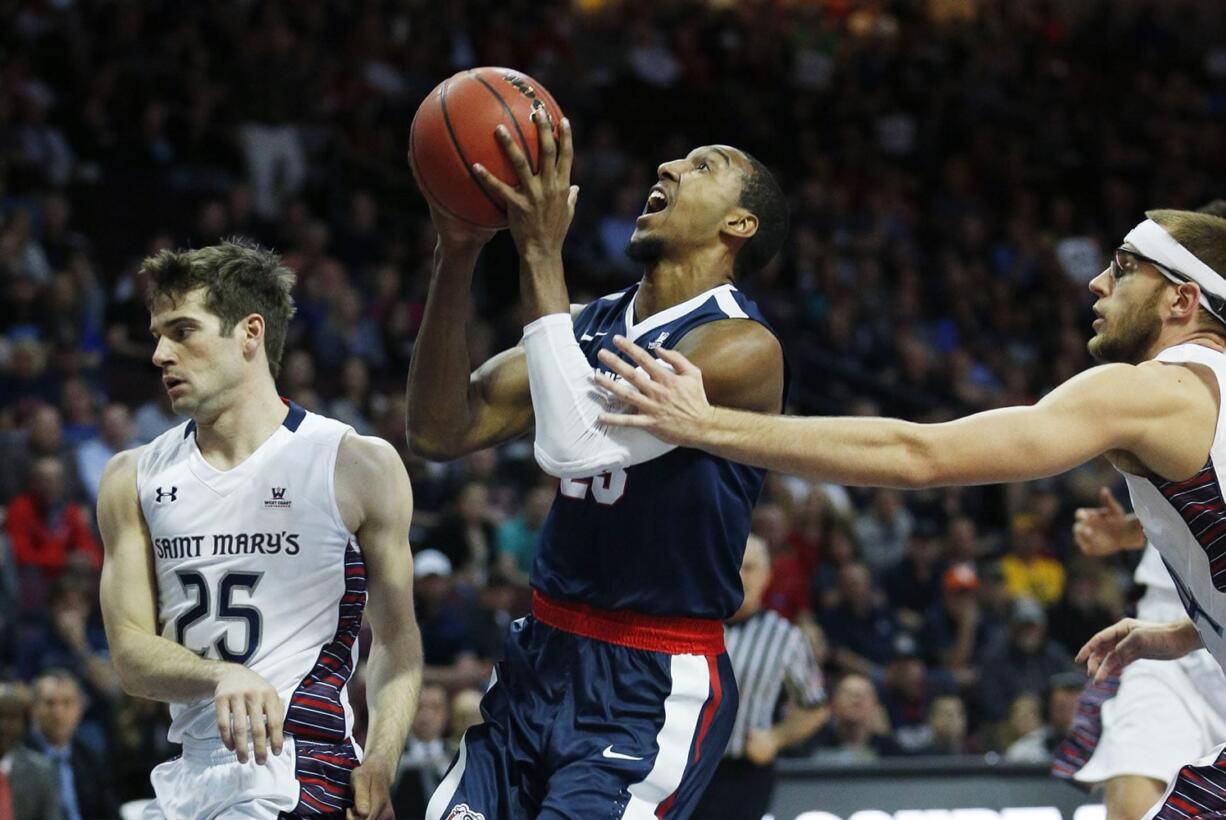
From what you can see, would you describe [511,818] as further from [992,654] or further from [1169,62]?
[1169,62]

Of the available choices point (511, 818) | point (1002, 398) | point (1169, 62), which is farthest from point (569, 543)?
point (1169, 62)

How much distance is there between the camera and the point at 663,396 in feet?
12.3

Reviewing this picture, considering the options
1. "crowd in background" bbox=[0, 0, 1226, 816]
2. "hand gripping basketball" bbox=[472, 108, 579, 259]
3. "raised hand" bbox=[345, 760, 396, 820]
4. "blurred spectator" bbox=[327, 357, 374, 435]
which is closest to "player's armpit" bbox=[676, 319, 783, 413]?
"hand gripping basketball" bbox=[472, 108, 579, 259]

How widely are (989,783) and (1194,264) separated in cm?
491

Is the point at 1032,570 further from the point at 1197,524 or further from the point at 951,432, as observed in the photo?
A: the point at 951,432

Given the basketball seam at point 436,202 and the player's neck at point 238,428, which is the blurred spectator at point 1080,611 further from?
the basketball seam at point 436,202

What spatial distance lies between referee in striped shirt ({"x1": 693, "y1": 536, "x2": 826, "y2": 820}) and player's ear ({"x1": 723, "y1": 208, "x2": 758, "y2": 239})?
3352 mm

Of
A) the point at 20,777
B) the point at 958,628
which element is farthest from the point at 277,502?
the point at 958,628

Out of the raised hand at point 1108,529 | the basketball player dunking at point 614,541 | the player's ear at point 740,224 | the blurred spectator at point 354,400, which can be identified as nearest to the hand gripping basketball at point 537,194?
the basketball player dunking at point 614,541

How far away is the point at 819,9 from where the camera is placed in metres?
20.9

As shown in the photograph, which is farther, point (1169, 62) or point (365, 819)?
point (1169, 62)

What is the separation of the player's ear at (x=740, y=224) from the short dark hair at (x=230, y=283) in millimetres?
1267

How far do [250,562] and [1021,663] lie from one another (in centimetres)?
808

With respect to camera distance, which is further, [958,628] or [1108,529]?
[958,628]
